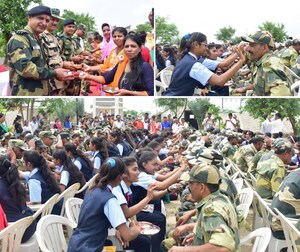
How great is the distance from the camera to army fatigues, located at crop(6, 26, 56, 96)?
12.3ft

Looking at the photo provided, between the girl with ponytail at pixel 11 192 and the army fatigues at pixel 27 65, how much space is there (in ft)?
2.55

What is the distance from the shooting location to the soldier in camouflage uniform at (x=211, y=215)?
2351 millimetres

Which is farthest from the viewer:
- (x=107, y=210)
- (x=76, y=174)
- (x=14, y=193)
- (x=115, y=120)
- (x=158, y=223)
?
(x=115, y=120)

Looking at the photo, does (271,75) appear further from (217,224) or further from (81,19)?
(81,19)

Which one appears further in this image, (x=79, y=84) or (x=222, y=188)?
(x=79, y=84)

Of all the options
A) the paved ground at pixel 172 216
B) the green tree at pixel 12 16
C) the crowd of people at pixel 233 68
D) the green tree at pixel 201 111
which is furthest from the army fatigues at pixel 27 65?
the green tree at pixel 201 111

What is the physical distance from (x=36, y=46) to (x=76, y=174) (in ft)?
6.38

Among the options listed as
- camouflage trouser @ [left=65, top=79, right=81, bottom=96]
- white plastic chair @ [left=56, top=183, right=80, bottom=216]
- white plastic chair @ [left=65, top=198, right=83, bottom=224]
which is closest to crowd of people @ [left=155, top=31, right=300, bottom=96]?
camouflage trouser @ [left=65, top=79, right=81, bottom=96]

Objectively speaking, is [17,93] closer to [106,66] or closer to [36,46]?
[36,46]

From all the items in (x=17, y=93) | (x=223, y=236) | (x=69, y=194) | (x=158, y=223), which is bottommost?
(x=158, y=223)

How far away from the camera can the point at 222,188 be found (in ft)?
12.7

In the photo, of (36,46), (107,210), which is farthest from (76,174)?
(107,210)

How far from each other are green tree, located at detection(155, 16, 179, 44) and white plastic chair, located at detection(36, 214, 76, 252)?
2768 mm

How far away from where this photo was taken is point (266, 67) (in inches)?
149
